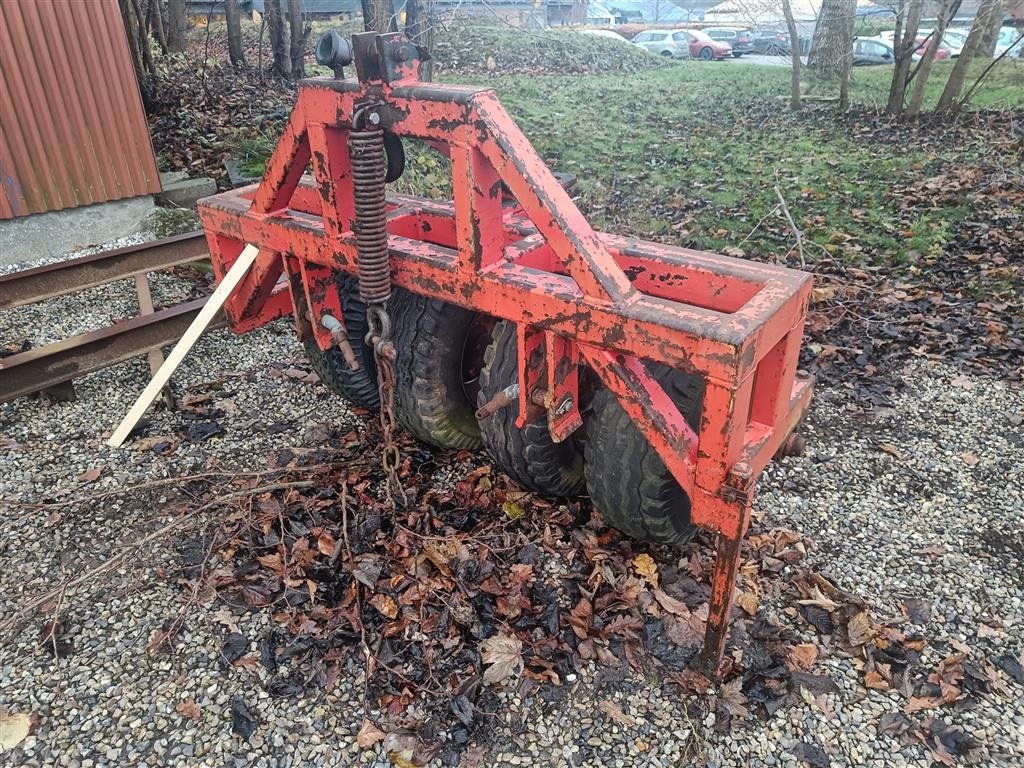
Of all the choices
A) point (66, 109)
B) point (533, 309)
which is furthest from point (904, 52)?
point (533, 309)

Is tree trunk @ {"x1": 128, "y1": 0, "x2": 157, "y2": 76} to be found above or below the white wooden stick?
above

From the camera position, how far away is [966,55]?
1045 cm

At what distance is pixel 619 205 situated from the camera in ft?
27.6

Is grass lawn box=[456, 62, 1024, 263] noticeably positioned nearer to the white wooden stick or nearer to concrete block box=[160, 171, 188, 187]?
concrete block box=[160, 171, 188, 187]

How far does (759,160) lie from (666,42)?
18043 millimetres

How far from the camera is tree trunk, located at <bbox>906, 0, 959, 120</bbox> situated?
33.4 feet

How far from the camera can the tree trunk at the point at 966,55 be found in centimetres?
1018

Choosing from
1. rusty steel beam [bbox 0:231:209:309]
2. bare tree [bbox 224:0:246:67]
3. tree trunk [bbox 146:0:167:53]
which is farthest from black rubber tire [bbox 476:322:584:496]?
tree trunk [bbox 146:0:167:53]

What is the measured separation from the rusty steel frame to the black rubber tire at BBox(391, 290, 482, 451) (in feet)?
6.22

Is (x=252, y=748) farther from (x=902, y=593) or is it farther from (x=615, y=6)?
(x=615, y=6)

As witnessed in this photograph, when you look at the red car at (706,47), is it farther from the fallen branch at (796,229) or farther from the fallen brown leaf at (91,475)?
the fallen brown leaf at (91,475)

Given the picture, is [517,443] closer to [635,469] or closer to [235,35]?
[635,469]

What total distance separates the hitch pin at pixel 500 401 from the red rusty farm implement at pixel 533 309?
10 mm

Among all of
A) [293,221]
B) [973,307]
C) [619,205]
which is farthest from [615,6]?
[293,221]
